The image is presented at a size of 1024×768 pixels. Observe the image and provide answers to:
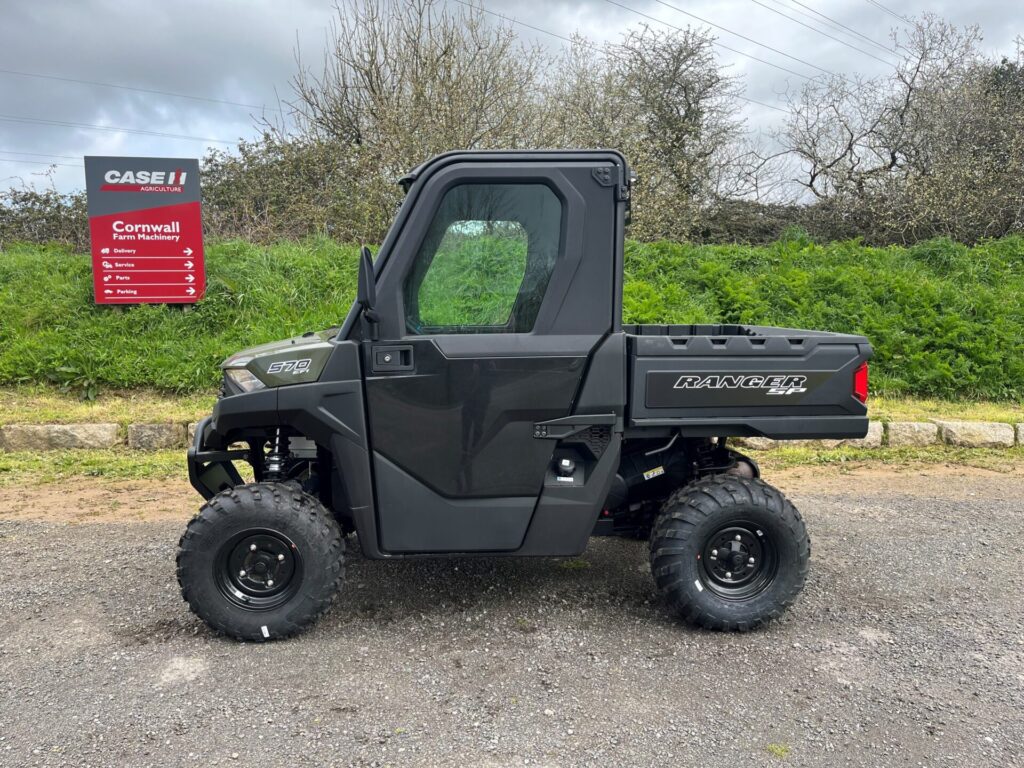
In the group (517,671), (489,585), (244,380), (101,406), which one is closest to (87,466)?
(101,406)

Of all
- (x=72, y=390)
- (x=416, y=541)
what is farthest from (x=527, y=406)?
(x=72, y=390)

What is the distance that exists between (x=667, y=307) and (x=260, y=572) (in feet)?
24.1

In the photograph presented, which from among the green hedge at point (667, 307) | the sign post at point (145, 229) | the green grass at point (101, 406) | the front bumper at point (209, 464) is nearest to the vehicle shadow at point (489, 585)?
the front bumper at point (209, 464)

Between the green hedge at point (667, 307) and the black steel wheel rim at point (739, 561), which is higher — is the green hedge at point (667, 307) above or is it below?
above

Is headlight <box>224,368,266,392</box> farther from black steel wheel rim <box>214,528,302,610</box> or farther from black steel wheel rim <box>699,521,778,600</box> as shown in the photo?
black steel wheel rim <box>699,521,778,600</box>

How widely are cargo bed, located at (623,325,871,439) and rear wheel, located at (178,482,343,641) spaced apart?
1567 millimetres

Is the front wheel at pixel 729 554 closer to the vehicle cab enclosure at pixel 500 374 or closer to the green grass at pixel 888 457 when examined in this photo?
the vehicle cab enclosure at pixel 500 374

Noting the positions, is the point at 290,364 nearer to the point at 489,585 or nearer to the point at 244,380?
the point at 244,380

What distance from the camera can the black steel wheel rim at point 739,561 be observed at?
3643 millimetres

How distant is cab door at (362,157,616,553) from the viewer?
11.1ft

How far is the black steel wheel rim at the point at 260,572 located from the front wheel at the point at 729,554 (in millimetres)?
1710

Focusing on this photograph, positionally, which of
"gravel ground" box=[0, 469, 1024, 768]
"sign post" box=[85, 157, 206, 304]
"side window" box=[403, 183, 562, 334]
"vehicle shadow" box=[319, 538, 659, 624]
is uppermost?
"sign post" box=[85, 157, 206, 304]

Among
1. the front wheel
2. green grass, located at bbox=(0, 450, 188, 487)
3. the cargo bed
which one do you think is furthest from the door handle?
green grass, located at bbox=(0, 450, 188, 487)

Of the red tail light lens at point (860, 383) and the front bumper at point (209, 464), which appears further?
the front bumper at point (209, 464)
